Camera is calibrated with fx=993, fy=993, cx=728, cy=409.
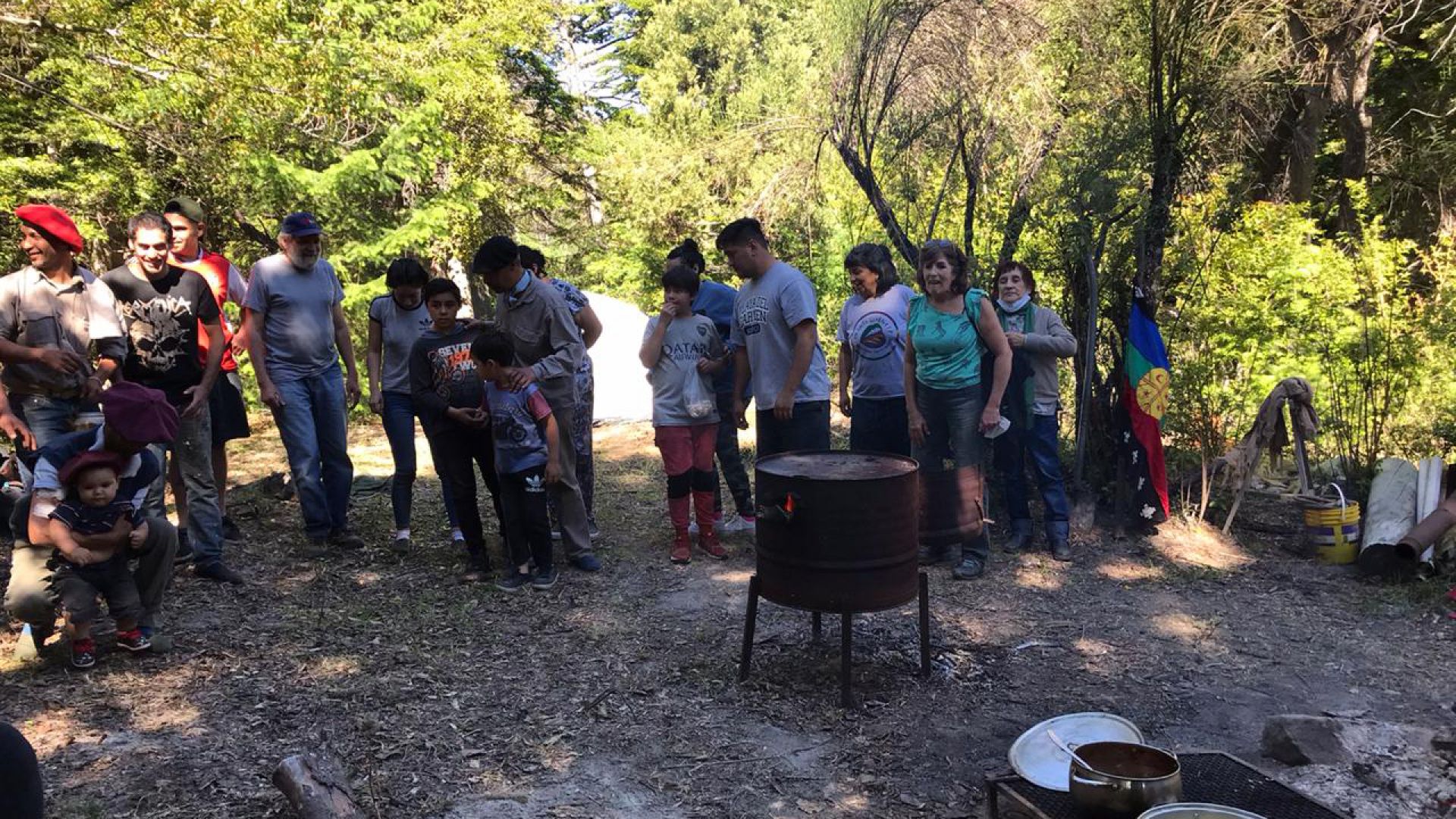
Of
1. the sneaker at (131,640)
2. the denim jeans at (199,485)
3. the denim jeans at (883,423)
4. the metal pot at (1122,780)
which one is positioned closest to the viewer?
the metal pot at (1122,780)

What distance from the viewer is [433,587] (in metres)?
5.36

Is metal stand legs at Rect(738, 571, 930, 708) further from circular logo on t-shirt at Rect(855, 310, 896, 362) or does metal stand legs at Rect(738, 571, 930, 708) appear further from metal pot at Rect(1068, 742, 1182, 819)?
circular logo on t-shirt at Rect(855, 310, 896, 362)

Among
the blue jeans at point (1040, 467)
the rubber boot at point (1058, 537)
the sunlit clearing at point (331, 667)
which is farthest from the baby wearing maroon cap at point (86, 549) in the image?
the rubber boot at point (1058, 537)

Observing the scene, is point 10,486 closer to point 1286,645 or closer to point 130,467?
point 130,467

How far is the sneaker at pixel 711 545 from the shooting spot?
5.97 metres

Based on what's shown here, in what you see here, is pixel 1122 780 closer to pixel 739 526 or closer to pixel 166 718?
pixel 166 718

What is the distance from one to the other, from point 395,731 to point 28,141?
713 cm

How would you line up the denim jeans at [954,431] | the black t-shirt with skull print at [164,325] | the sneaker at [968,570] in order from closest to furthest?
the black t-shirt with skull print at [164,325]
the denim jeans at [954,431]
the sneaker at [968,570]

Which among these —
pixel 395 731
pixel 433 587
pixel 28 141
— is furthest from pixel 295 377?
pixel 28 141

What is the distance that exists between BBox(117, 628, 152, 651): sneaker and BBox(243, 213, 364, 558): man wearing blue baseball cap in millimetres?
1462

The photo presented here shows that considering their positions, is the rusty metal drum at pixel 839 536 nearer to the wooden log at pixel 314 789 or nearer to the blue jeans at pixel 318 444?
the wooden log at pixel 314 789

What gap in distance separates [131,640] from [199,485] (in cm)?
112

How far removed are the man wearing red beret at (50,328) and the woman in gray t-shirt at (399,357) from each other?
154 centimetres

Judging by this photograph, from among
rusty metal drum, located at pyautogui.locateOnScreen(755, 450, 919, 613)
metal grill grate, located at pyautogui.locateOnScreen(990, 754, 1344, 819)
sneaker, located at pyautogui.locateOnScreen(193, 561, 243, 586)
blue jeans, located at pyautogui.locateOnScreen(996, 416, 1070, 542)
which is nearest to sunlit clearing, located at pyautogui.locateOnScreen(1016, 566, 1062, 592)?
blue jeans, located at pyautogui.locateOnScreen(996, 416, 1070, 542)
